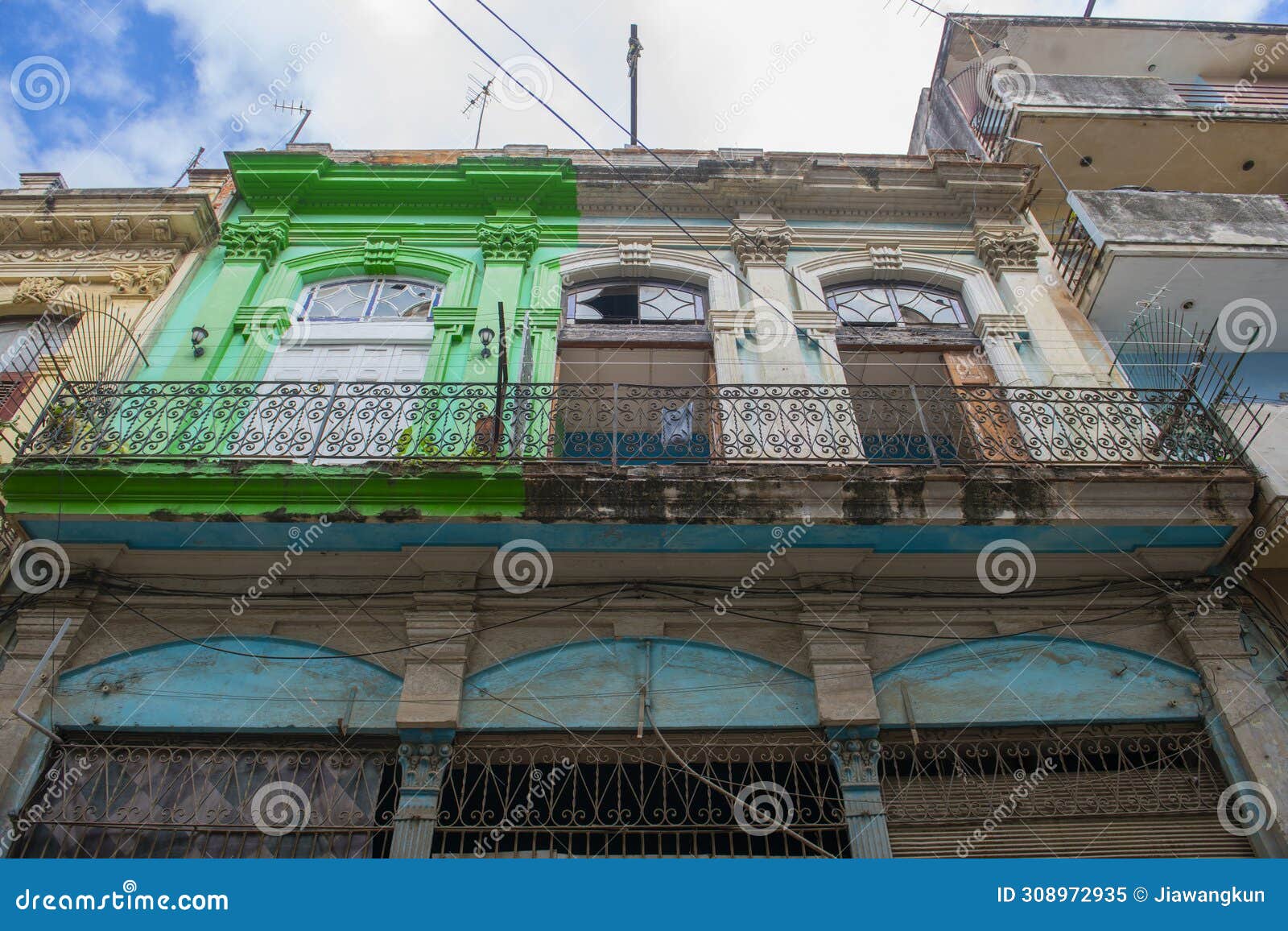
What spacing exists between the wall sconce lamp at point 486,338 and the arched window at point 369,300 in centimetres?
75

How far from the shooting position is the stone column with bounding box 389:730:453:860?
16.5 ft

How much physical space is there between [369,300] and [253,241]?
144 cm

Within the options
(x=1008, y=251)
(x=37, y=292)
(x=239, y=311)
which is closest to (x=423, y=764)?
(x=239, y=311)

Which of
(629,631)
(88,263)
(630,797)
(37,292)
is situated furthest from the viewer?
(88,263)

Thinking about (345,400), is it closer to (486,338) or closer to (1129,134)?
(486,338)

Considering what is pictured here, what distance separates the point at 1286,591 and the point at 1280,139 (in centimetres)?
668

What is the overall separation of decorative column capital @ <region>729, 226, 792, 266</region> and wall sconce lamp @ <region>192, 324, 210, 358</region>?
5345 mm

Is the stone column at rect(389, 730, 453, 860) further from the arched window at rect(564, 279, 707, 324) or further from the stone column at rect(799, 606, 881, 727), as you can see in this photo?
the arched window at rect(564, 279, 707, 324)

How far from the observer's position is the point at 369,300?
886cm

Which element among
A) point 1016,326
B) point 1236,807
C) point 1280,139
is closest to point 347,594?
point 1236,807

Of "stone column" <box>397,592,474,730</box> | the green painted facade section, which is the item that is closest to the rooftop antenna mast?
the green painted facade section

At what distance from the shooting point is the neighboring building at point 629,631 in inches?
208

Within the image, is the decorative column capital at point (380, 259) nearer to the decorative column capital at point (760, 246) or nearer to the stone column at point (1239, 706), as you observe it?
the decorative column capital at point (760, 246)

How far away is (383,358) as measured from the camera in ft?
26.8
